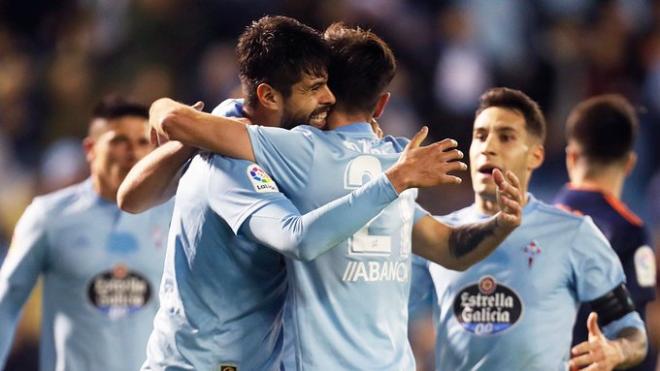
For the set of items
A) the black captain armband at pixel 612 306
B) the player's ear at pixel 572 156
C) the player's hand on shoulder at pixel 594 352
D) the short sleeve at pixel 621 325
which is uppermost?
the player's ear at pixel 572 156

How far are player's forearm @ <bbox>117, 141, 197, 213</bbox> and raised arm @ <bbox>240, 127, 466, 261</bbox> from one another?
0.59 meters

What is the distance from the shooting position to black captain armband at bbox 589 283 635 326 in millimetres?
5508

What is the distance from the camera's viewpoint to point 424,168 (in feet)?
13.7

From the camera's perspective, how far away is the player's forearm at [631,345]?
536cm

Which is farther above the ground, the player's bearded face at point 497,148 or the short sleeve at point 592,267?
the player's bearded face at point 497,148

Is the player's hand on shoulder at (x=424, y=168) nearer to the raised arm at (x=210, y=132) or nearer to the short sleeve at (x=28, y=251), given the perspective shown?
the raised arm at (x=210, y=132)

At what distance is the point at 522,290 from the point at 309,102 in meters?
1.51

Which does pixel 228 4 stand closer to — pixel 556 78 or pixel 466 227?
pixel 556 78

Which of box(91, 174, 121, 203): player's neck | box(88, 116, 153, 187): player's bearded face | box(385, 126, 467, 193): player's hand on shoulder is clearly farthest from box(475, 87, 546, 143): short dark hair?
box(91, 174, 121, 203): player's neck

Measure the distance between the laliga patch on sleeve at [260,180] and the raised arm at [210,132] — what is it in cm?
7

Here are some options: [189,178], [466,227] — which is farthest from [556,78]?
[189,178]

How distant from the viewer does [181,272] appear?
4.55 meters

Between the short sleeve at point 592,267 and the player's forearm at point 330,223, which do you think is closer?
the player's forearm at point 330,223

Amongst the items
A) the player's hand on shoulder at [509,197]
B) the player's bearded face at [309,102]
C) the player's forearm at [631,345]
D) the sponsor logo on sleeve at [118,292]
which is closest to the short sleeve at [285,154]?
the player's bearded face at [309,102]
